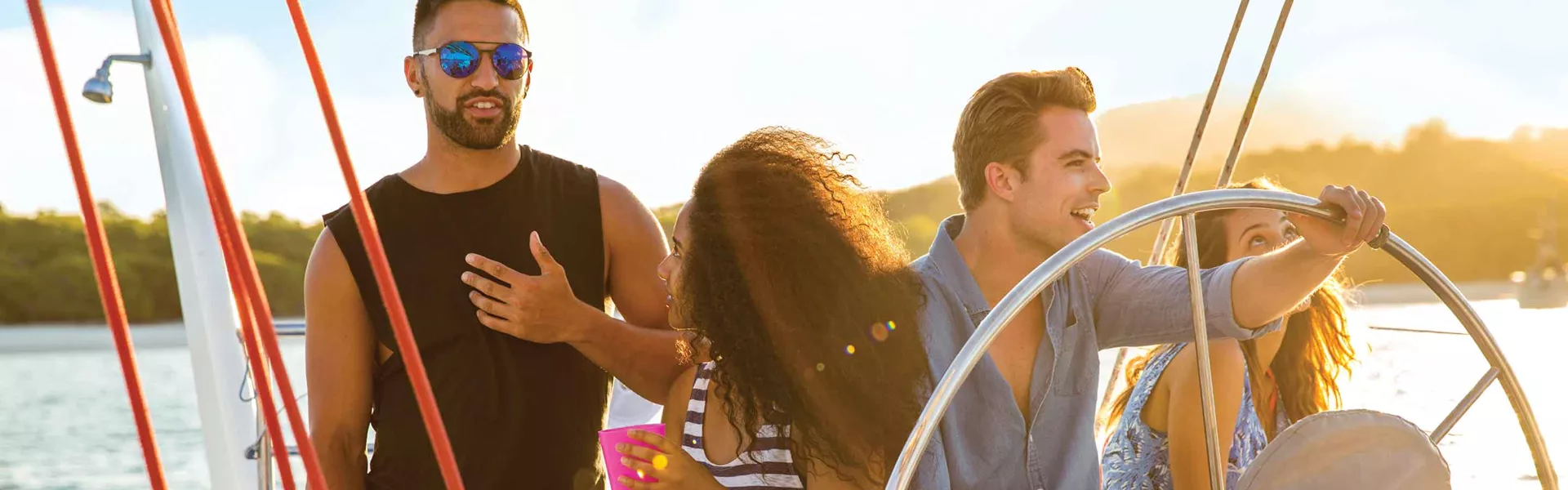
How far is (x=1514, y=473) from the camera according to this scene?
24.8 ft

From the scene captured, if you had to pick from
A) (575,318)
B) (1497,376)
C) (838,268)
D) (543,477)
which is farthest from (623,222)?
(1497,376)

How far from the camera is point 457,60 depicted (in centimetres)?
211

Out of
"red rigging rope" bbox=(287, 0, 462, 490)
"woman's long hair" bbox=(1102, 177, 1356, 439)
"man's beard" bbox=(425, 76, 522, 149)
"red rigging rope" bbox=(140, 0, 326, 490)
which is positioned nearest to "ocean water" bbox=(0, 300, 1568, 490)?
"woman's long hair" bbox=(1102, 177, 1356, 439)

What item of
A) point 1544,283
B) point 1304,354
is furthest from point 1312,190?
point 1304,354

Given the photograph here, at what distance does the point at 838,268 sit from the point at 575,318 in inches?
18.3

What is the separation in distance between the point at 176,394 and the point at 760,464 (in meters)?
34.1

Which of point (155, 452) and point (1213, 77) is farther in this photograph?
point (1213, 77)

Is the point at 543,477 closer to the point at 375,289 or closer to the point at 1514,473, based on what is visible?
the point at 375,289

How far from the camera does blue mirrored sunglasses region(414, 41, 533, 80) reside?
6.93 feet

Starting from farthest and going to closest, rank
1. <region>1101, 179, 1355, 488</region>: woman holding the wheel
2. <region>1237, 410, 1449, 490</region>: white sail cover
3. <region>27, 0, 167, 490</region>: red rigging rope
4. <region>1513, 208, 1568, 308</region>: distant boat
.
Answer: <region>1513, 208, 1568, 308</region>: distant boat → <region>1101, 179, 1355, 488</region>: woman holding the wheel → <region>1237, 410, 1449, 490</region>: white sail cover → <region>27, 0, 167, 490</region>: red rigging rope

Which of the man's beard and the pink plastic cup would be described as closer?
the pink plastic cup

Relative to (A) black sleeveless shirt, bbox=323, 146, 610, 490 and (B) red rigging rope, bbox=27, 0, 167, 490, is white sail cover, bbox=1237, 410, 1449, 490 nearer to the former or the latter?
(A) black sleeveless shirt, bbox=323, 146, 610, 490

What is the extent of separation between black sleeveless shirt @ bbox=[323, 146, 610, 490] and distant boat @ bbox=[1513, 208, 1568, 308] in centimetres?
3190

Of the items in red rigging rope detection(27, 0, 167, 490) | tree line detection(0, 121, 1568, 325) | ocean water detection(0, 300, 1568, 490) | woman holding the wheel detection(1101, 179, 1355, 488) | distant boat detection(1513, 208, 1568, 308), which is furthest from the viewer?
tree line detection(0, 121, 1568, 325)
